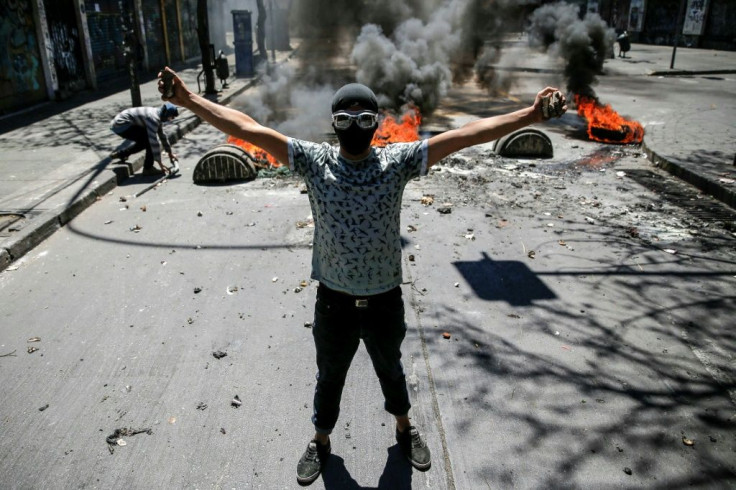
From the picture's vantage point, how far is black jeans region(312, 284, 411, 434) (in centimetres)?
248

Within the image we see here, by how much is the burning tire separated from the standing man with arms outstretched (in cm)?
527

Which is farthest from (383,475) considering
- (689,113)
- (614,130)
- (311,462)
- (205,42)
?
(205,42)

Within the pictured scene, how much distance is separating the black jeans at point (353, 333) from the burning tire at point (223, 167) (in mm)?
5644

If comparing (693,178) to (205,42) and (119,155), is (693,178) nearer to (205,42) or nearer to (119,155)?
(119,155)

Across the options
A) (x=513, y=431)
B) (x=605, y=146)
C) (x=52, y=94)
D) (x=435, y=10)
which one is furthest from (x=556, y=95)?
(x=435, y=10)

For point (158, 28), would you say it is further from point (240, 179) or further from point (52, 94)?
point (240, 179)

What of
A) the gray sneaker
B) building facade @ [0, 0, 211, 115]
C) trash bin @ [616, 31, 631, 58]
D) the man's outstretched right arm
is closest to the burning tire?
the gray sneaker

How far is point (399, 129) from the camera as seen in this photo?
1026 centimetres

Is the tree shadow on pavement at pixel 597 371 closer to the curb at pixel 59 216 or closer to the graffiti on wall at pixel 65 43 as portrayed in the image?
the curb at pixel 59 216

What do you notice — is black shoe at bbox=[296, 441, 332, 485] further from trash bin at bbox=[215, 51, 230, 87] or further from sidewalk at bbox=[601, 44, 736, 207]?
trash bin at bbox=[215, 51, 230, 87]

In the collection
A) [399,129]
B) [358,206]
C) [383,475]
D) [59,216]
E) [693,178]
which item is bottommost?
[383,475]

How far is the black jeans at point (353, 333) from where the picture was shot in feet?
8.15

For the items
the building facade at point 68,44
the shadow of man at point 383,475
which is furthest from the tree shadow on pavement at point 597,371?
the building facade at point 68,44

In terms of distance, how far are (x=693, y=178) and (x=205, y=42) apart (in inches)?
484
